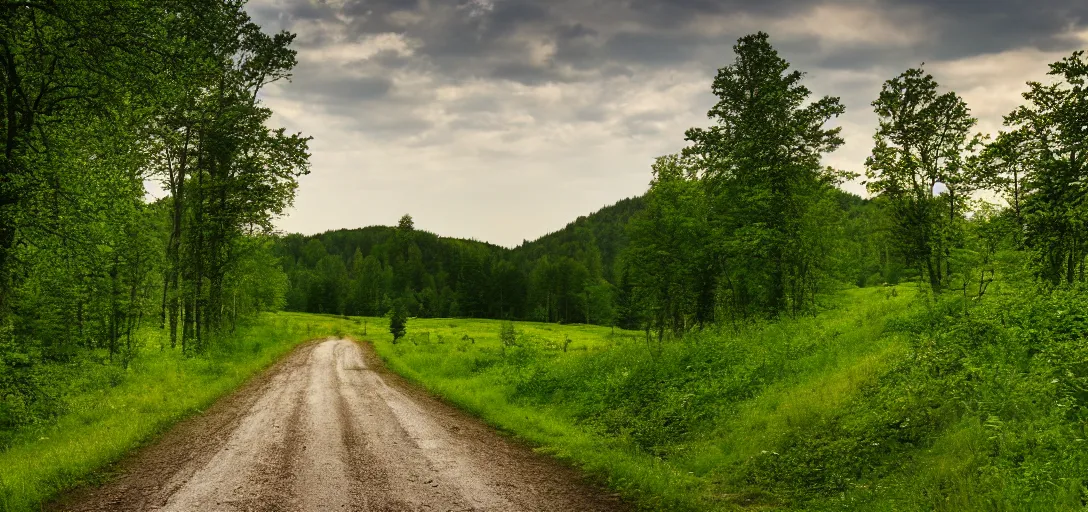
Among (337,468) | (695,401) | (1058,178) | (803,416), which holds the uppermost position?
(1058,178)

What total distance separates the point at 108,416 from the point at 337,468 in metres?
9.23

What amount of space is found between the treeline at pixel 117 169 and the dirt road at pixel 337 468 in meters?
5.37

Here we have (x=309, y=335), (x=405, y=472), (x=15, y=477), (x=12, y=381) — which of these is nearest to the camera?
(x=15, y=477)

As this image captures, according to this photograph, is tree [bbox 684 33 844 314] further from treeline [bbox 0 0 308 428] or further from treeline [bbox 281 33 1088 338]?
treeline [bbox 0 0 308 428]

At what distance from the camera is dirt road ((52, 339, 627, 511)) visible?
27.7ft

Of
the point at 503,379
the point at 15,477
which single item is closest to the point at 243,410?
the point at 15,477

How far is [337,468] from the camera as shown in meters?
10.1

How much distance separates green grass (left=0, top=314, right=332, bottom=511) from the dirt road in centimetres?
56

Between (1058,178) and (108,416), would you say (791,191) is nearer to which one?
(1058,178)

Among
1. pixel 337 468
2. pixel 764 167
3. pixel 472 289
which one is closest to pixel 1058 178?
pixel 764 167

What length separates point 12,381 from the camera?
12266 millimetres

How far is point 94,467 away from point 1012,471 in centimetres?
1515

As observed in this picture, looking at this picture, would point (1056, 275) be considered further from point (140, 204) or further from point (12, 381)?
point (140, 204)

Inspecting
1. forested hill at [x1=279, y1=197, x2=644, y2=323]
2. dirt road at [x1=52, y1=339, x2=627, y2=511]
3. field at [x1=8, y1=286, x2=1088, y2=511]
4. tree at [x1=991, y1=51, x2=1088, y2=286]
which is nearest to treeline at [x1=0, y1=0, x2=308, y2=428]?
field at [x1=8, y1=286, x2=1088, y2=511]
